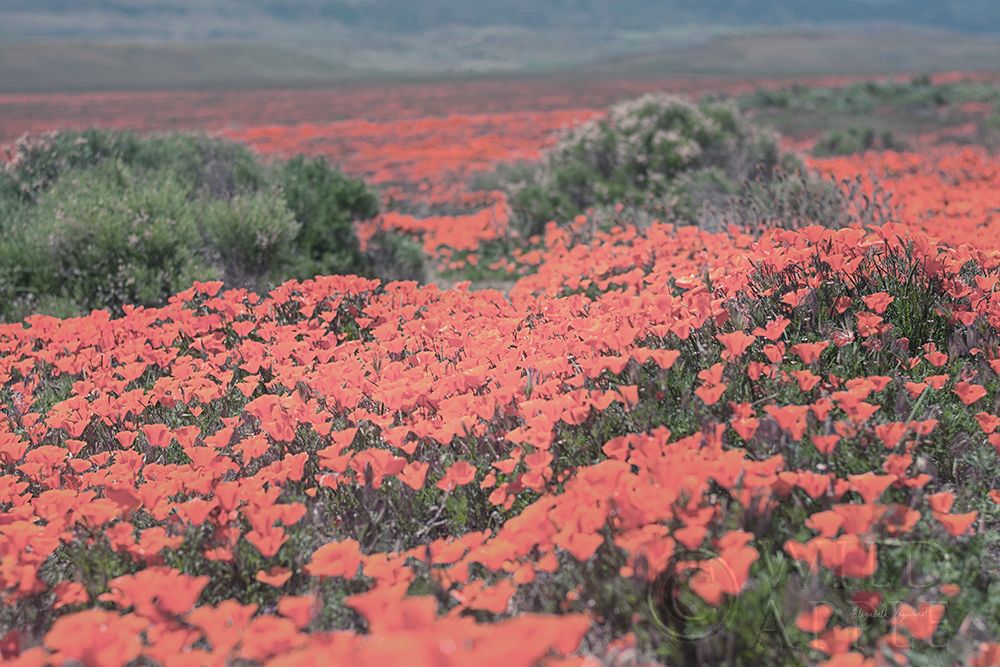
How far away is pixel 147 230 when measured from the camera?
6938 mm

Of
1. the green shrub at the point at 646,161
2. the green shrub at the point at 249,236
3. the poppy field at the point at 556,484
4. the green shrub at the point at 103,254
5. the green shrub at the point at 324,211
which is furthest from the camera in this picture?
the green shrub at the point at 646,161

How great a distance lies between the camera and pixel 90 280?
22.3 feet

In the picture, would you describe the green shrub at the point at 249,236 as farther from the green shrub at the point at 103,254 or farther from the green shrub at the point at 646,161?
the green shrub at the point at 646,161

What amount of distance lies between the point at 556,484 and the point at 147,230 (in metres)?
5.61

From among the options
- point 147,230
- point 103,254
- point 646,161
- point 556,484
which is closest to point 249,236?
point 147,230

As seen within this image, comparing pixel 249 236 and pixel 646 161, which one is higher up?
pixel 646 161

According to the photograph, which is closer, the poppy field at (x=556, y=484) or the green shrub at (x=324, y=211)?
the poppy field at (x=556, y=484)

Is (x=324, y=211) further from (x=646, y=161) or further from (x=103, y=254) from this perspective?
(x=646, y=161)

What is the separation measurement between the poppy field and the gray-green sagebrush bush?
2.17 meters

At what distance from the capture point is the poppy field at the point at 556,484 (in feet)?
5.93

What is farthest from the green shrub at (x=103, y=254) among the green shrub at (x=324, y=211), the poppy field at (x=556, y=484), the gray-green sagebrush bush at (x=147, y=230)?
the poppy field at (x=556, y=484)

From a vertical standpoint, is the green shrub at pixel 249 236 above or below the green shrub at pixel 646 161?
below

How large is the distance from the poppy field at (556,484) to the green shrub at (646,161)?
18.6 ft

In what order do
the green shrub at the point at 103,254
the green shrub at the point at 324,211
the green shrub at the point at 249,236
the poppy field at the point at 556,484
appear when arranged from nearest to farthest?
the poppy field at the point at 556,484 → the green shrub at the point at 103,254 → the green shrub at the point at 249,236 → the green shrub at the point at 324,211
